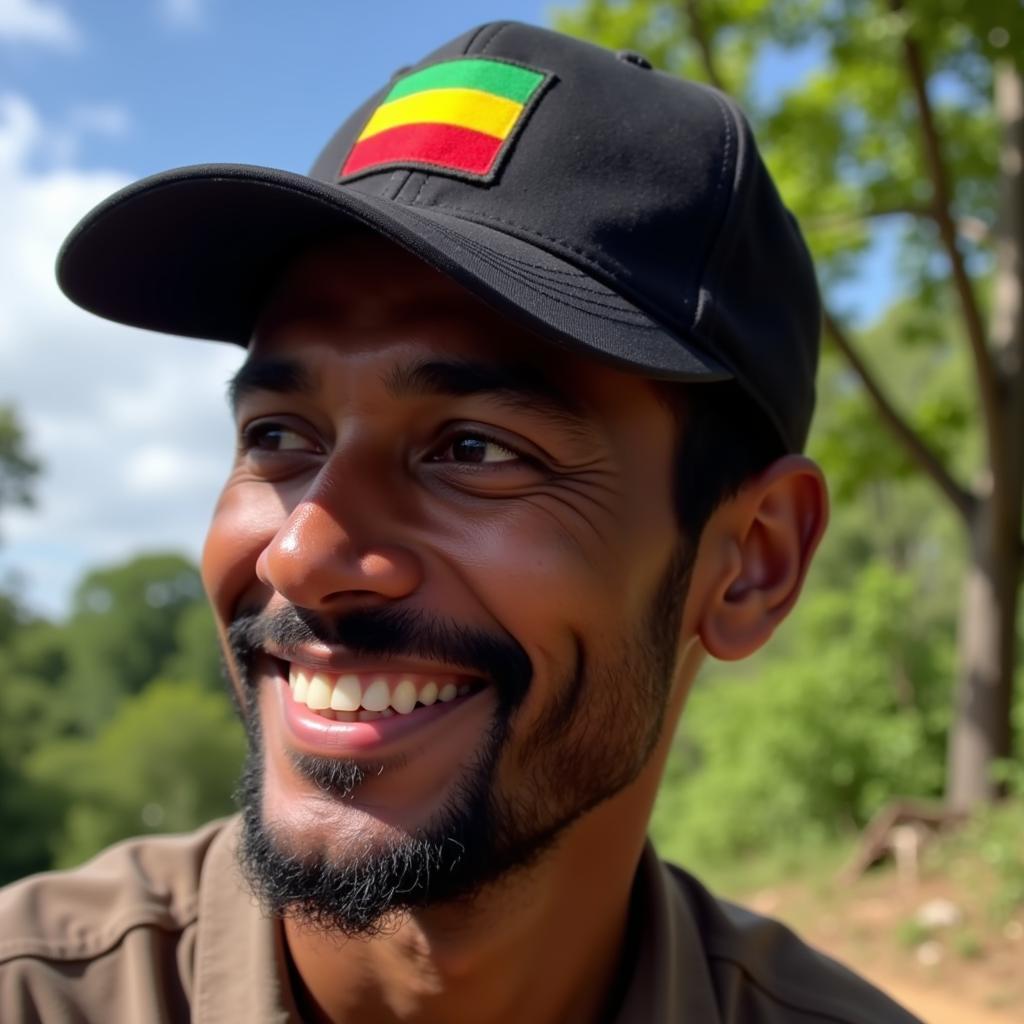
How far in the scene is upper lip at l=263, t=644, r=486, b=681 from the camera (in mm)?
1598

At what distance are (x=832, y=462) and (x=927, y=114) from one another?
3475mm

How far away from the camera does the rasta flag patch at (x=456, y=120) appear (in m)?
1.76

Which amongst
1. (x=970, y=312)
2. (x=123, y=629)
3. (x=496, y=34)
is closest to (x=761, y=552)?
(x=496, y=34)

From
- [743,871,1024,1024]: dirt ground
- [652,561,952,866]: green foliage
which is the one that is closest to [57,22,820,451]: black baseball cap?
[743,871,1024,1024]: dirt ground

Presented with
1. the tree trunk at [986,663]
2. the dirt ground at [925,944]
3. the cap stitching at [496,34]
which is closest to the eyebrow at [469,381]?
the cap stitching at [496,34]

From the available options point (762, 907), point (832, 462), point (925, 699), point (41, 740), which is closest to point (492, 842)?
point (762, 907)

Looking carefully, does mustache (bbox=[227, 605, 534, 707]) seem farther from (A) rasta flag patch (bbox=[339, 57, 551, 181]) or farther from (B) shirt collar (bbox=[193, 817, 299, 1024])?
(A) rasta flag patch (bbox=[339, 57, 551, 181])

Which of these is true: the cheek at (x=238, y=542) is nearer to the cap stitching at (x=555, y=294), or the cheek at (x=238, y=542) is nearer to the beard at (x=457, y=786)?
the beard at (x=457, y=786)

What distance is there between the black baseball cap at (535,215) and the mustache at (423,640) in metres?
0.45

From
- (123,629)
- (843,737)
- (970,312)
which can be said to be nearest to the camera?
(970,312)

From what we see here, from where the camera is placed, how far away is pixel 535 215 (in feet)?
5.66

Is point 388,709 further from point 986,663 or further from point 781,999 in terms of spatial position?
point 986,663

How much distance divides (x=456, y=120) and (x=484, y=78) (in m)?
0.10

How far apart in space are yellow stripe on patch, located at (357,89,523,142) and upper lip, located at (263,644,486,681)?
0.85 meters
